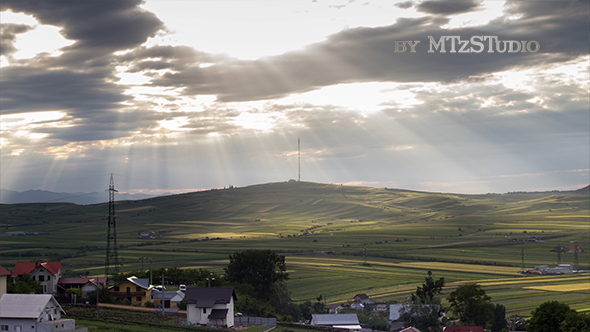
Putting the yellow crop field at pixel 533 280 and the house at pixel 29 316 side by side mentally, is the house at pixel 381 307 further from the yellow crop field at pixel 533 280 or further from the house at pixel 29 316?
the house at pixel 29 316

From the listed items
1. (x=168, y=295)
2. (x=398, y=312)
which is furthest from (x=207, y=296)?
(x=398, y=312)

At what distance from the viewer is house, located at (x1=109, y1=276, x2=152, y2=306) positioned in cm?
8781

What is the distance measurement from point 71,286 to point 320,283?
55.4 m

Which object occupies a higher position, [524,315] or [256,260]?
[256,260]

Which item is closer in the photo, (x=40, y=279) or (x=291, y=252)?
(x=40, y=279)

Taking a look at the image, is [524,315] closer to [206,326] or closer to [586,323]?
[586,323]

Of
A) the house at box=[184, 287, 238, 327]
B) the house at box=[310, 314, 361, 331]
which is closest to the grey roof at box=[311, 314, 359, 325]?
the house at box=[310, 314, 361, 331]

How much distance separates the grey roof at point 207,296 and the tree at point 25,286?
21.1 metres

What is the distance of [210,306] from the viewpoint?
7175 centimetres

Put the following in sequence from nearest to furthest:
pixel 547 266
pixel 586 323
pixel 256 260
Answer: pixel 586 323
pixel 256 260
pixel 547 266

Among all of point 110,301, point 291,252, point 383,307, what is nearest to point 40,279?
point 110,301

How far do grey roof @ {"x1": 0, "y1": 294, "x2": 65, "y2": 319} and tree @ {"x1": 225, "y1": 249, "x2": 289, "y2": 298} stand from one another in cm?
4397

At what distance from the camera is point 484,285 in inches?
4828

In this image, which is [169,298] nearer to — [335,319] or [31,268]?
[31,268]
